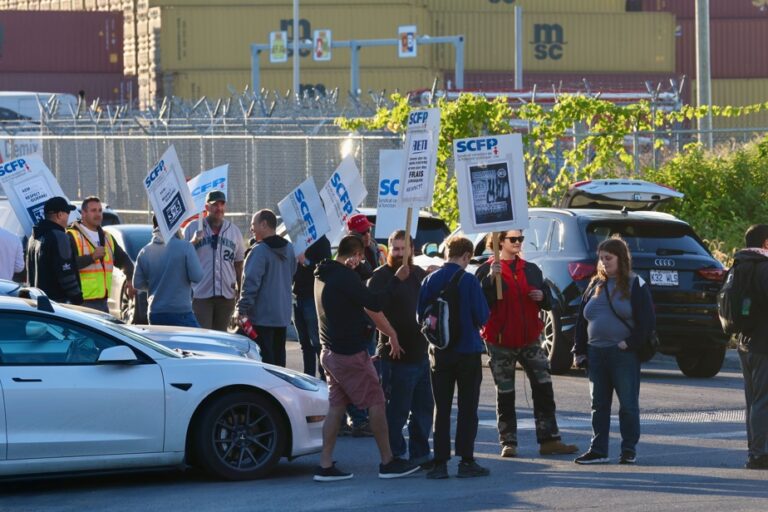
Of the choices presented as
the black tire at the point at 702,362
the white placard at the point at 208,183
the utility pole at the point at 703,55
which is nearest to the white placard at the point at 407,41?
the utility pole at the point at 703,55

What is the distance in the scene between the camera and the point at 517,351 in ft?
36.9

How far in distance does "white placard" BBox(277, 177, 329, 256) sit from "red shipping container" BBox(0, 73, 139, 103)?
186ft

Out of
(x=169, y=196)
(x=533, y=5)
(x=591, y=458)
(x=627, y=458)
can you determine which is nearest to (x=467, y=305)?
(x=591, y=458)

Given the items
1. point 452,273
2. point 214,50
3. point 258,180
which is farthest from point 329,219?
point 214,50

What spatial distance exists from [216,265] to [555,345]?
3666 mm

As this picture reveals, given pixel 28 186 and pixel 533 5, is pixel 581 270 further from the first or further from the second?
pixel 533 5

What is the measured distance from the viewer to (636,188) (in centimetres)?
1830

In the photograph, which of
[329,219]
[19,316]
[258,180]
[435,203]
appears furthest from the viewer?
[258,180]

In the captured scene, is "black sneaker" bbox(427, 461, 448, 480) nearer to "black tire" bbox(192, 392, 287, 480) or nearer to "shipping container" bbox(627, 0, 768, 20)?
"black tire" bbox(192, 392, 287, 480)

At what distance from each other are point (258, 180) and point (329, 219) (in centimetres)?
1537

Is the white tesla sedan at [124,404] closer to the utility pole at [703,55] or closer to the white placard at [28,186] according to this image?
the white placard at [28,186]

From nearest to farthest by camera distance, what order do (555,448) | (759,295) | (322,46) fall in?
(759,295), (555,448), (322,46)

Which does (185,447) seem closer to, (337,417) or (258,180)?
(337,417)

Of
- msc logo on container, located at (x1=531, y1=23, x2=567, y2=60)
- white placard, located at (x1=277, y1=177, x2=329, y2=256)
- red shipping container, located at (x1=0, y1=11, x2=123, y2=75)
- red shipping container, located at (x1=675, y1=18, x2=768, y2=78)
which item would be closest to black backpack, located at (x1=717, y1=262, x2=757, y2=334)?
white placard, located at (x1=277, y1=177, x2=329, y2=256)
